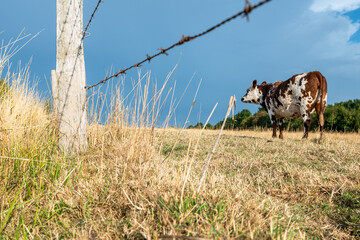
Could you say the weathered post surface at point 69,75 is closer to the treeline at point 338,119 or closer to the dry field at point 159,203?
the dry field at point 159,203

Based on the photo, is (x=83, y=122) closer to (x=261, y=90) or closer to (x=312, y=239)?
(x=312, y=239)

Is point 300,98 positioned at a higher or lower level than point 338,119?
lower

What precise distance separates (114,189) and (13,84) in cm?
272

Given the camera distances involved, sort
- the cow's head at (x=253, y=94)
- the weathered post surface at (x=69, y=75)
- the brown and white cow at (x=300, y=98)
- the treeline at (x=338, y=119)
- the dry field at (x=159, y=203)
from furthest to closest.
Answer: the treeline at (x=338, y=119) < the cow's head at (x=253, y=94) < the brown and white cow at (x=300, y=98) < the weathered post surface at (x=69, y=75) < the dry field at (x=159, y=203)

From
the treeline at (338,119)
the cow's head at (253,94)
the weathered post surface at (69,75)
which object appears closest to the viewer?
the weathered post surface at (69,75)

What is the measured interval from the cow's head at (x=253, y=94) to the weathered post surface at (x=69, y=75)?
725 cm

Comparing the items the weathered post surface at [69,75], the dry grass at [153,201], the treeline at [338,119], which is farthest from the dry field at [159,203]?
the treeline at [338,119]

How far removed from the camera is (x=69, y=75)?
2963 mm

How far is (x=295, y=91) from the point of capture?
7.07 metres

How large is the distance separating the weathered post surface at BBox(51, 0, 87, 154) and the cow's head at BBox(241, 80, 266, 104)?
23.8 ft

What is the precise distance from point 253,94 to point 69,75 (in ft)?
24.6

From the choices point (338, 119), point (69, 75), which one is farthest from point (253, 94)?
A: point (338, 119)

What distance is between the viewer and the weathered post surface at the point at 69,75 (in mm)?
2938

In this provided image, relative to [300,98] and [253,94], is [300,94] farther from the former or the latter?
[253,94]
